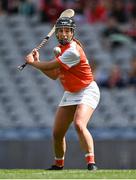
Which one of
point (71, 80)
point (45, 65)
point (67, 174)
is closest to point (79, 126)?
point (71, 80)

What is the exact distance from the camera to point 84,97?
45.5 feet

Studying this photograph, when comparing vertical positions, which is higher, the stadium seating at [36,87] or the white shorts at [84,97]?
the white shorts at [84,97]

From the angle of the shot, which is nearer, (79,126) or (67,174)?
(67,174)

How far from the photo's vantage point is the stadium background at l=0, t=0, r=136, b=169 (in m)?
19.3

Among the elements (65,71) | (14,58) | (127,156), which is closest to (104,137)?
(127,156)

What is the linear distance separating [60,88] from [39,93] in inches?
17.9

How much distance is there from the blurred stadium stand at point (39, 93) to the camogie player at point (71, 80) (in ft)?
17.3

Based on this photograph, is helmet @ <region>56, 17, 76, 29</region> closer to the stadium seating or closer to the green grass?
the green grass

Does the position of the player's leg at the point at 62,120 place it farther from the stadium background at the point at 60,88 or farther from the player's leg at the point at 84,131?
the stadium background at the point at 60,88

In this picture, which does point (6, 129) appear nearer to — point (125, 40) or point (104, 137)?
point (104, 137)

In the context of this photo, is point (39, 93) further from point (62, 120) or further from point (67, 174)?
point (67, 174)

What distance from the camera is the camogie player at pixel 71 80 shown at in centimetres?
1366

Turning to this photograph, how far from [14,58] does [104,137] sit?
384cm

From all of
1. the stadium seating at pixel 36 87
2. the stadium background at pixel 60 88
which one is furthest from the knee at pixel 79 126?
the stadium seating at pixel 36 87
